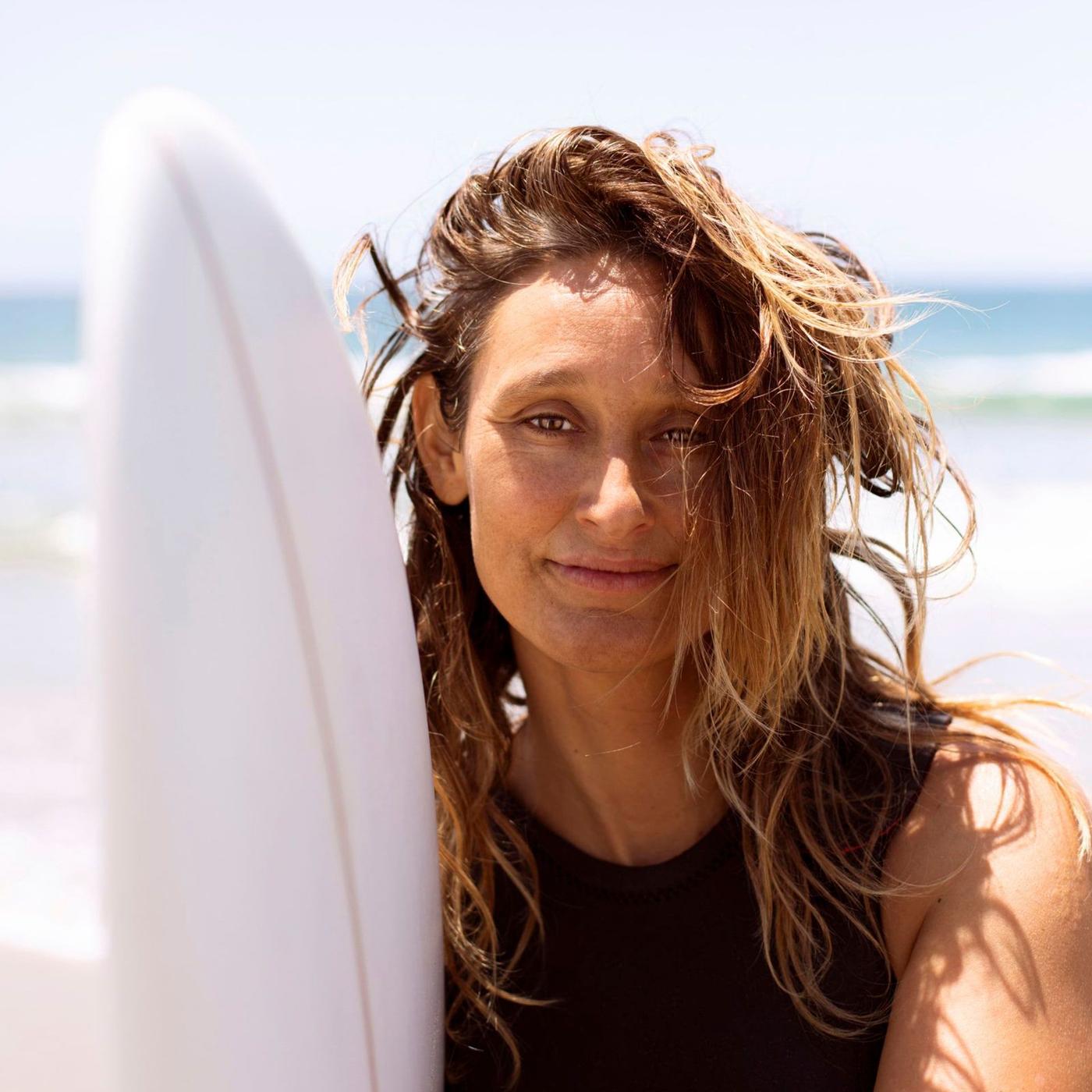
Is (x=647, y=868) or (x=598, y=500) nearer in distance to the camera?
(x=598, y=500)

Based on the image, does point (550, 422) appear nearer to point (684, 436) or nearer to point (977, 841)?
point (684, 436)

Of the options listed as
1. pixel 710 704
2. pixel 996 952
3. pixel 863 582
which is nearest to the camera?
pixel 996 952

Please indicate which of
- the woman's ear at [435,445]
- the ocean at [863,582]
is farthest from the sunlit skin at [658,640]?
the ocean at [863,582]

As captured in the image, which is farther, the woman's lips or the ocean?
the ocean

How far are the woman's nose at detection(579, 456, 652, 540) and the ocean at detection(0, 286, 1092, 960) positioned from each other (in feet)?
1.36

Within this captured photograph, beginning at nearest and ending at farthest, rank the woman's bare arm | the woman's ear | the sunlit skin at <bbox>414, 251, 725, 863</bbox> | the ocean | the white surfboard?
1. the white surfboard
2. the woman's bare arm
3. the sunlit skin at <bbox>414, 251, 725, 863</bbox>
4. the woman's ear
5. the ocean

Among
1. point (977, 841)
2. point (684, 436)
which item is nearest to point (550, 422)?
point (684, 436)

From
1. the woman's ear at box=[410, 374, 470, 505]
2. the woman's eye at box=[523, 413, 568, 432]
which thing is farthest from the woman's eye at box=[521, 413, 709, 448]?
the woman's ear at box=[410, 374, 470, 505]

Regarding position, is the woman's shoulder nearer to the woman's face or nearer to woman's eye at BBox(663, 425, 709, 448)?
the woman's face

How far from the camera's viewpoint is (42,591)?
796 centimetres

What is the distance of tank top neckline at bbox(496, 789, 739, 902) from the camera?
1724 mm

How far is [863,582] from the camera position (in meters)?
4.95

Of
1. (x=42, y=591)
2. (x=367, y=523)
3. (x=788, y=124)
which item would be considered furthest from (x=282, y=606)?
(x=788, y=124)

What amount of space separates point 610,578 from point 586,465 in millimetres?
133
